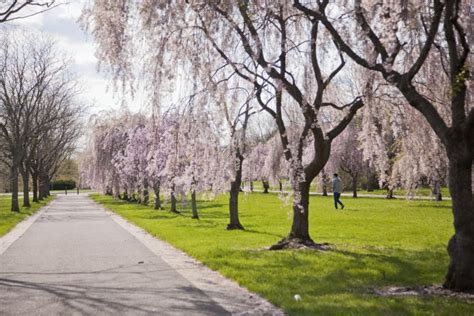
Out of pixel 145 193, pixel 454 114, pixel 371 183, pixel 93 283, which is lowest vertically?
pixel 93 283

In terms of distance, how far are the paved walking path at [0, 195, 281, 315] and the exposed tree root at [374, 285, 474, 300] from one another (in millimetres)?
1899

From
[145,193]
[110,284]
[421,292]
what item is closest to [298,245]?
[421,292]

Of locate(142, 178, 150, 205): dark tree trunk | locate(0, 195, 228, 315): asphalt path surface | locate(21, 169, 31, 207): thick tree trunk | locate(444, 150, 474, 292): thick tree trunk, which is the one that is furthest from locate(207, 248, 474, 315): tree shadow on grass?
locate(21, 169, 31, 207): thick tree trunk

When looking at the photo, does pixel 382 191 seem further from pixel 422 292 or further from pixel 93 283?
pixel 93 283

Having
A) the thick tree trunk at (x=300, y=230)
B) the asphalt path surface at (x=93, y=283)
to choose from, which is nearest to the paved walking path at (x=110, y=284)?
the asphalt path surface at (x=93, y=283)

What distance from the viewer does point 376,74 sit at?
11266 mm

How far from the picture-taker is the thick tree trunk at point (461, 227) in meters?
7.30

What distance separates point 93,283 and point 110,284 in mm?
301

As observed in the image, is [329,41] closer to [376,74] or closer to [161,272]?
[376,74]

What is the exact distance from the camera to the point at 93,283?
27.5 feet

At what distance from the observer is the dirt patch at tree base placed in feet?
23.4

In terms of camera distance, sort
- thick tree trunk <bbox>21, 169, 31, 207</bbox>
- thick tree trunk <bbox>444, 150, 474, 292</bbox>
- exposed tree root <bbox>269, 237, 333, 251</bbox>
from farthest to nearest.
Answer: thick tree trunk <bbox>21, 169, 31, 207</bbox>, exposed tree root <bbox>269, 237, 333, 251</bbox>, thick tree trunk <bbox>444, 150, 474, 292</bbox>

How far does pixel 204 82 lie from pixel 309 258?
13.4ft

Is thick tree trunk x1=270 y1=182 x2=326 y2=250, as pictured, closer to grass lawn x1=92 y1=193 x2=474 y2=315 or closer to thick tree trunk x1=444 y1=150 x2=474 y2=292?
grass lawn x1=92 y1=193 x2=474 y2=315
